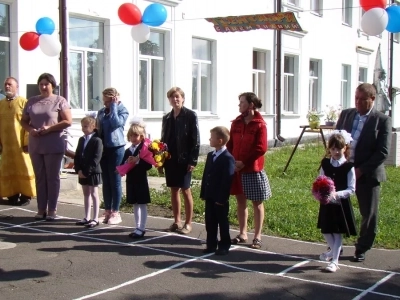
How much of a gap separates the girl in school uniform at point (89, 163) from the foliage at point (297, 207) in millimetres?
1519

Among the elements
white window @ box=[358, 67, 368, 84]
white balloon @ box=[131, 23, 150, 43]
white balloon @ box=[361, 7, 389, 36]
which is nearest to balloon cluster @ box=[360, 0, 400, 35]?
white balloon @ box=[361, 7, 389, 36]

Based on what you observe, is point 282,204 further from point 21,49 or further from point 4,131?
point 21,49

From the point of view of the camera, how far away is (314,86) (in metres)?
25.2

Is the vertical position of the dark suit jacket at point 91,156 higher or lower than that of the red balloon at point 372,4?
lower

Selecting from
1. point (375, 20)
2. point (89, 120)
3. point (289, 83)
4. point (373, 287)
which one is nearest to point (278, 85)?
point (289, 83)

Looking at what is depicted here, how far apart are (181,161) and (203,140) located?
34.8ft

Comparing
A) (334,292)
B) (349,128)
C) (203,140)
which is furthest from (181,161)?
(203,140)

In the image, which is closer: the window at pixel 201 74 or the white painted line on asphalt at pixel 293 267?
the white painted line on asphalt at pixel 293 267

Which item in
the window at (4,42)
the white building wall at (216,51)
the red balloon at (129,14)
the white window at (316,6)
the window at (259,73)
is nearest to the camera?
the red balloon at (129,14)

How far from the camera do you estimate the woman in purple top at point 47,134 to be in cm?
819

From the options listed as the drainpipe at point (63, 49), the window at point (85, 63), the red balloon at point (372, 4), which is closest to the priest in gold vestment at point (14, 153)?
the drainpipe at point (63, 49)

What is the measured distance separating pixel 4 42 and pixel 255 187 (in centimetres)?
792

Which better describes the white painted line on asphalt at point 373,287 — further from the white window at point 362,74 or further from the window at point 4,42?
the white window at point 362,74

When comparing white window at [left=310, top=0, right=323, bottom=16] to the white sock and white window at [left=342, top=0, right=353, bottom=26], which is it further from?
the white sock
